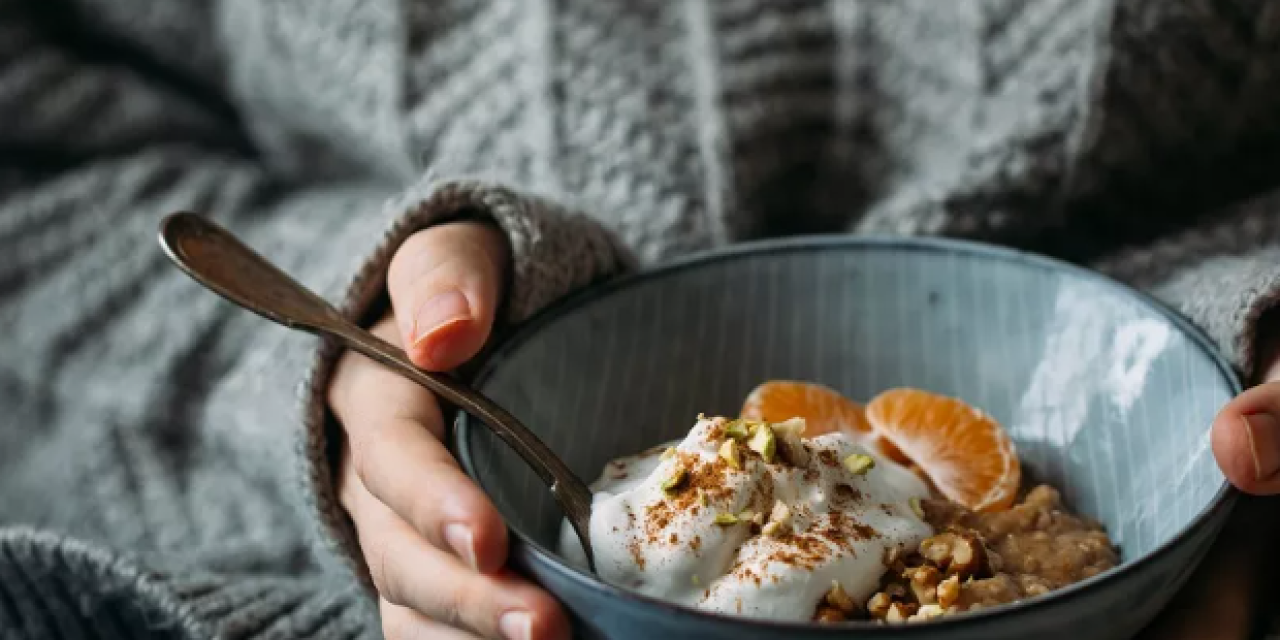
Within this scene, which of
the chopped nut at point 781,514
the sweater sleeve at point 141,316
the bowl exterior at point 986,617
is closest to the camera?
the bowl exterior at point 986,617

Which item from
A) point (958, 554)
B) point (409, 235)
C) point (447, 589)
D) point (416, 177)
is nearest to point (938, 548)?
point (958, 554)

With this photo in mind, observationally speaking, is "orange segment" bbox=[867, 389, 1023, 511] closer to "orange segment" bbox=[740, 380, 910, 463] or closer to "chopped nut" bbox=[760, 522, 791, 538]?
"orange segment" bbox=[740, 380, 910, 463]

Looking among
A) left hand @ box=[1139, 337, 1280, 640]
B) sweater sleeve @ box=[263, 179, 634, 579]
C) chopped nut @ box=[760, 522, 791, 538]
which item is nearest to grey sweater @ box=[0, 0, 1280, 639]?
sweater sleeve @ box=[263, 179, 634, 579]

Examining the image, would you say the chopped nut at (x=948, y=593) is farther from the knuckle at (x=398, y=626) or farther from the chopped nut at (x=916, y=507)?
the knuckle at (x=398, y=626)

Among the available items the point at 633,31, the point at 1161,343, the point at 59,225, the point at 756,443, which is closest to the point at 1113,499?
the point at 1161,343

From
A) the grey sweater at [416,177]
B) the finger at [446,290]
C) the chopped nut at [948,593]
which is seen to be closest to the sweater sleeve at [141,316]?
the grey sweater at [416,177]

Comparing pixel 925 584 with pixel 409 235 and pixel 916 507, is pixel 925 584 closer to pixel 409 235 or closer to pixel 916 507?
pixel 916 507

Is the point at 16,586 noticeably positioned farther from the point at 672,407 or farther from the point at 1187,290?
the point at 1187,290
